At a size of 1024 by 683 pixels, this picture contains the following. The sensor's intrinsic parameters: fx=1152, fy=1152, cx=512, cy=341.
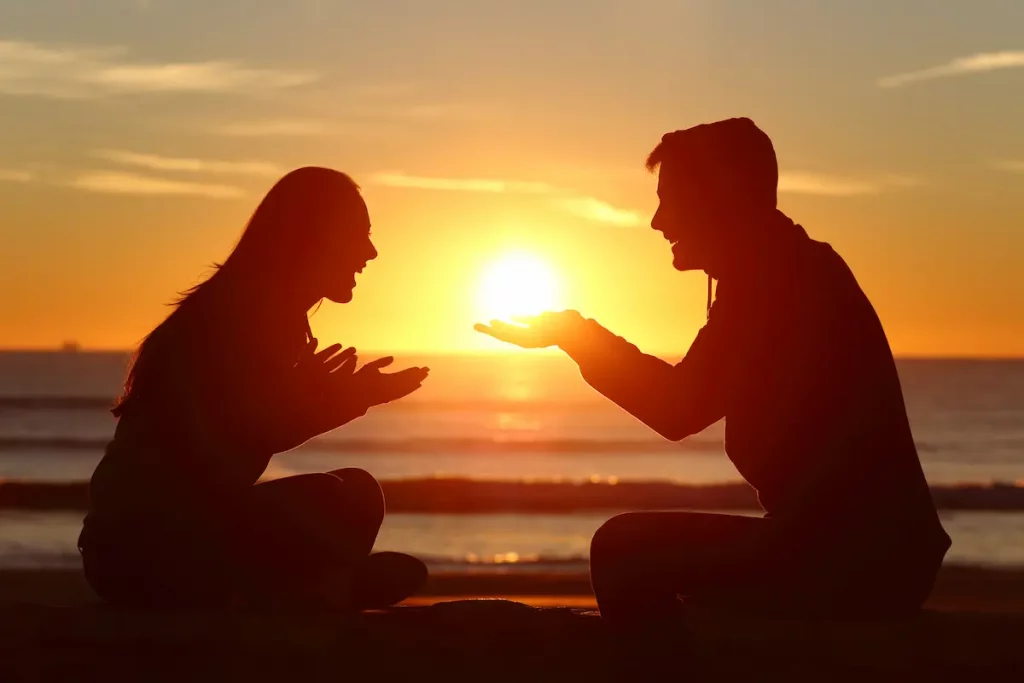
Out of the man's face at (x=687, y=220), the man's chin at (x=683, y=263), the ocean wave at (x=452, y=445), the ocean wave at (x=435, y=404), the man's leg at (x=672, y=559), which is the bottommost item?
the ocean wave at (x=435, y=404)

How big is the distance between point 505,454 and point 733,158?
90.7 ft

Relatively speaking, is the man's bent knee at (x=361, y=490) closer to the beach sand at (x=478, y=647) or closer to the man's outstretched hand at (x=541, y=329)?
the beach sand at (x=478, y=647)

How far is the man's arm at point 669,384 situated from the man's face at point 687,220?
0.24 meters

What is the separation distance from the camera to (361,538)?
12.3ft

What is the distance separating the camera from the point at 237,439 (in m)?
3.48

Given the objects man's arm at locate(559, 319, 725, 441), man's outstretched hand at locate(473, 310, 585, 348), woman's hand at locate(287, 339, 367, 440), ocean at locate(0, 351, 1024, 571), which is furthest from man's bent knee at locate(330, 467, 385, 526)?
ocean at locate(0, 351, 1024, 571)

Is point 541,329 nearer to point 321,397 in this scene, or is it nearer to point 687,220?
point 687,220

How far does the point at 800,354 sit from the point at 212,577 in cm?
189

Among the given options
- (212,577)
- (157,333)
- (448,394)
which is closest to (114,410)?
(157,333)

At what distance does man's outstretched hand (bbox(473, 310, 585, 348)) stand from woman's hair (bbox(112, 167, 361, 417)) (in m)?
0.73

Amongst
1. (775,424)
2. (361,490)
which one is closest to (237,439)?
(361,490)

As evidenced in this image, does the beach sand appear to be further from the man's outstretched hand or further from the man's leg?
the man's outstretched hand

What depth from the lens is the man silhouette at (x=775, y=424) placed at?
3.02 m

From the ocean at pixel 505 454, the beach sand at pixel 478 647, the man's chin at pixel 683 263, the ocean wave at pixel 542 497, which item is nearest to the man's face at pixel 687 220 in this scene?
the man's chin at pixel 683 263
